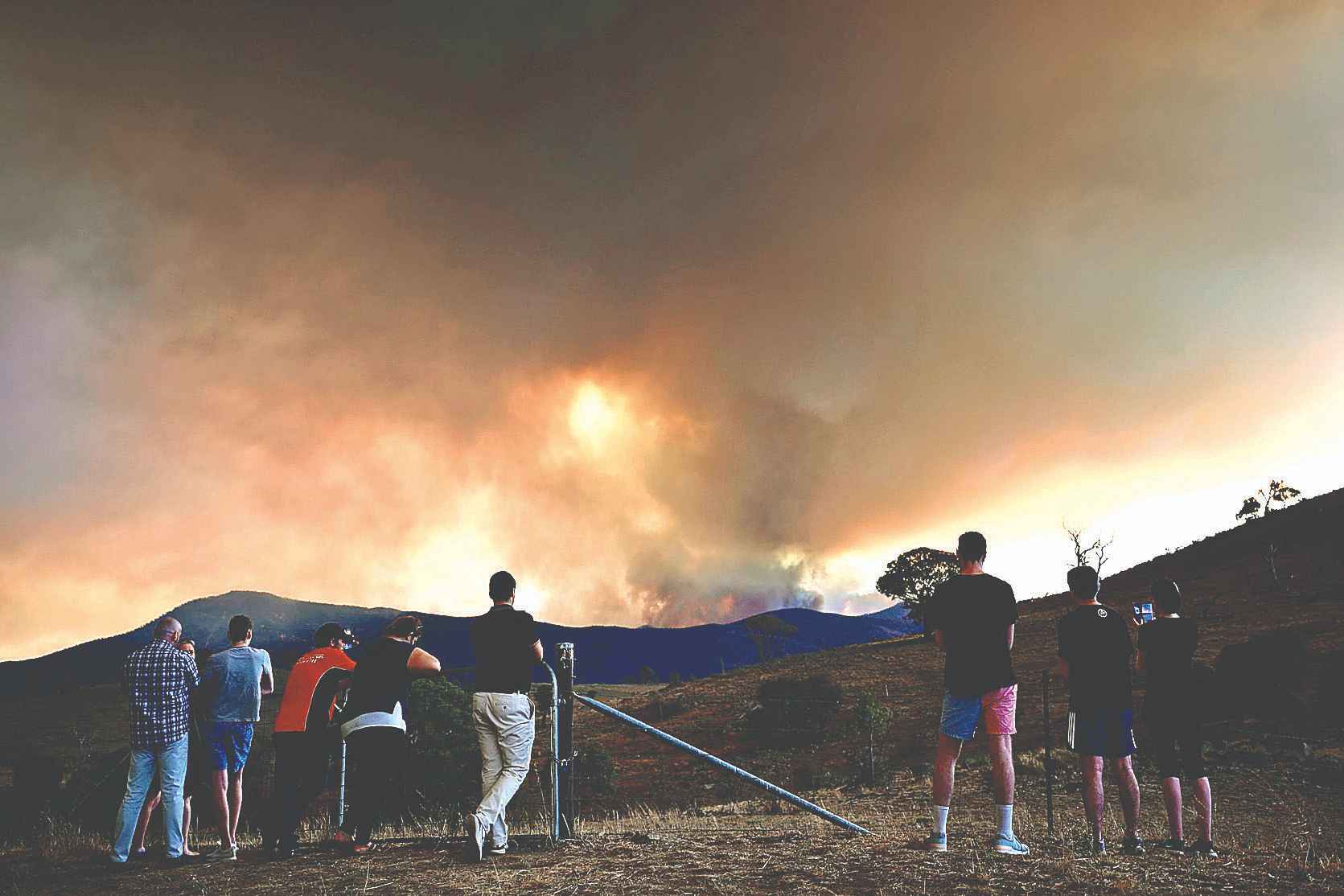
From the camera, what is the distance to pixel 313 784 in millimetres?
7797

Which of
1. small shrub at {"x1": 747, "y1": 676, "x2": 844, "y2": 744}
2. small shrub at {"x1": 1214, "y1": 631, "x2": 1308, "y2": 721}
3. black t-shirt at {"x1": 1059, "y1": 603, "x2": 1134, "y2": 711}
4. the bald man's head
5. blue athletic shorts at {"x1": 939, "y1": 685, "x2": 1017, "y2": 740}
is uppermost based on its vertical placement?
the bald man's head

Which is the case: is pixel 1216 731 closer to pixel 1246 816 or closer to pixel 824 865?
pixel 1246 816

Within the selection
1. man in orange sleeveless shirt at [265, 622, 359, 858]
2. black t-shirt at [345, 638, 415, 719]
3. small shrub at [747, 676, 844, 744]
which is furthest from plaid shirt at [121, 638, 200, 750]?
small shrub at [747, 676, 844, 744]

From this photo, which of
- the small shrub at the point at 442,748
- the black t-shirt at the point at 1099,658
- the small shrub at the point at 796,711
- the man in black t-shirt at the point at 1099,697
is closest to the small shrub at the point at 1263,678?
the small shrub at the point at 796,711

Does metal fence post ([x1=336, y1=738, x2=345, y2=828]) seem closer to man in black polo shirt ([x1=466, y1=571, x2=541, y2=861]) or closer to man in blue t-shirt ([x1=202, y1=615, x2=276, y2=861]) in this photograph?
man in blue t-shirt ([x1=202, y1=615, x2=276, y2=861])

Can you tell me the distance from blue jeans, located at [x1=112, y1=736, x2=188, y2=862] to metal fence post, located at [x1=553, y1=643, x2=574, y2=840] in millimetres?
3599

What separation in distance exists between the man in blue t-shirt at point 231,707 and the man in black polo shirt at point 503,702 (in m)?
2.72

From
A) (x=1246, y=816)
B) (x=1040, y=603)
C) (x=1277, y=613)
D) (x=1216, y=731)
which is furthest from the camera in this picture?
(x=1040, y=603)

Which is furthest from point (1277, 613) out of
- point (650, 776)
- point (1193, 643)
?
point (1193, 643)

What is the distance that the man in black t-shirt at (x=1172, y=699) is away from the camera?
7.07m

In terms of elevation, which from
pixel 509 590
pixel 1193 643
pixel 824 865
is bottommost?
pixel 824 865

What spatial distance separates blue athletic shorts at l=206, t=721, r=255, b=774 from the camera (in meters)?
8.30

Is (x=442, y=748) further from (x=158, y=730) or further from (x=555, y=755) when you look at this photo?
(x=555, y=755)

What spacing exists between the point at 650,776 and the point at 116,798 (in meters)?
17.8
